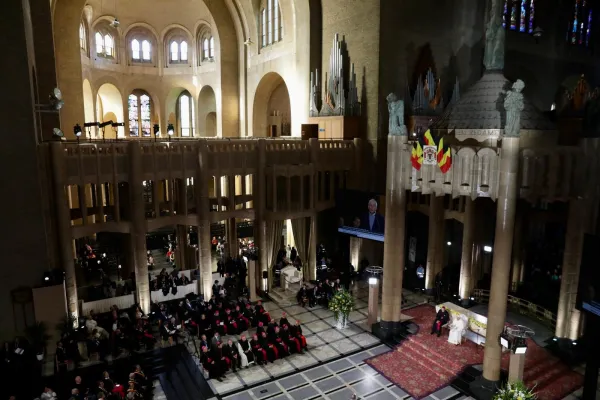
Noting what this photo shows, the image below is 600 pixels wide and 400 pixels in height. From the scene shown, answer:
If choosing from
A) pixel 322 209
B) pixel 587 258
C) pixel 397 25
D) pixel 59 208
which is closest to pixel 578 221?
pixel 587 258

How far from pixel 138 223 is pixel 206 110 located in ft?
83.2

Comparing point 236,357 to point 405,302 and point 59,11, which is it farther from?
point 59,11

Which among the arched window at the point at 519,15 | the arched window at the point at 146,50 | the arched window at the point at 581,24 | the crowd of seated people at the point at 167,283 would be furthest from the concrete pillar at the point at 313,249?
the arched window at the point at 146,50

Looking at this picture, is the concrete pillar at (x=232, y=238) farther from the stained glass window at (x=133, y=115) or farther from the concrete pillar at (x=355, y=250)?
the stained glass window at (x=133, y=115)

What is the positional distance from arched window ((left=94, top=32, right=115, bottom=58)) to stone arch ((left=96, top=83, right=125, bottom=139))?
8.70 ft

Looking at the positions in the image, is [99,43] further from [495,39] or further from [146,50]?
[495,39]

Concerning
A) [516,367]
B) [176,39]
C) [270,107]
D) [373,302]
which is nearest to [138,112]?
A: [176,39]

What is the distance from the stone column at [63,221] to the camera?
15789 mm

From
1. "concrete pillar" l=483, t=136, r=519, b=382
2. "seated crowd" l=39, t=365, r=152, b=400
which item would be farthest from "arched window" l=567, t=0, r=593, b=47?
"seated crowd" l=39, t=365, r=152, b=400

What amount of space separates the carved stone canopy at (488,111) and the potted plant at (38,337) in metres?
16.2

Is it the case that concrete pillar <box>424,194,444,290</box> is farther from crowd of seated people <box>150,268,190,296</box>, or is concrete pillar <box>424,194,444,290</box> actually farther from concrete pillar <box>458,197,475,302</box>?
crowd of seated people <box>150,268,190,296</box>

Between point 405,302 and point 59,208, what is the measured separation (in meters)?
14.9

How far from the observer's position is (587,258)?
1186 cm

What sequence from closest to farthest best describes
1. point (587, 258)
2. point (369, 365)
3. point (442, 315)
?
1. point (587, 258)
2. point (369, 365)
3. point (442, 315)
